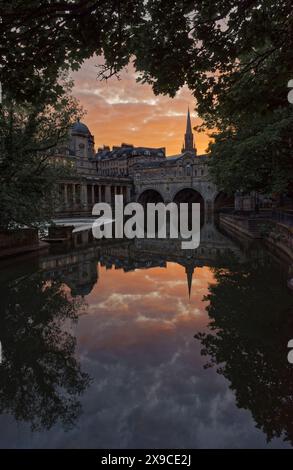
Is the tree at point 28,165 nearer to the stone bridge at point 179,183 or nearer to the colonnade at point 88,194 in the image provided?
the colonnade at point 88,194

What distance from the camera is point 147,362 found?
645cm

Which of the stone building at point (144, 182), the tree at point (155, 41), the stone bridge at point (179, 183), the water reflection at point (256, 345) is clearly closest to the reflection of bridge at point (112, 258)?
the water reflection at point (256, 345)

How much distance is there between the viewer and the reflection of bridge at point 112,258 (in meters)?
13.9

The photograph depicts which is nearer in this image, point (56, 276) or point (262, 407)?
point (262, 407)

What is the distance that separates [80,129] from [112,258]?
79392 mm

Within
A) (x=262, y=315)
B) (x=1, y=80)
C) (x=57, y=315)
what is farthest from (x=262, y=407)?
(x=1, y=80)

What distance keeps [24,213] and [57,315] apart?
30.8 ft

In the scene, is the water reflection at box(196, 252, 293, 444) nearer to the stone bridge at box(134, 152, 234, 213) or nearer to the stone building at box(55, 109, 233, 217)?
the stone building at box(55, 109, 233, 217)

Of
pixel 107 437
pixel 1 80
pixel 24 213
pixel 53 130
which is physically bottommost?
pixel 107 437

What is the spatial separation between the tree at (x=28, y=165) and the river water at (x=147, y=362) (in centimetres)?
500

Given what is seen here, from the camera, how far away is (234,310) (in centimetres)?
916

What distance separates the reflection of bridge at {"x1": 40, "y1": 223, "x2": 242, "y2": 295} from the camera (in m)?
13.9

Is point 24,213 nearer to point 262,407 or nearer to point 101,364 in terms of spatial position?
point 101,364

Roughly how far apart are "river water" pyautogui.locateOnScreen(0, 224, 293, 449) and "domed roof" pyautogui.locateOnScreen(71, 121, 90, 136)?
82.0 m
